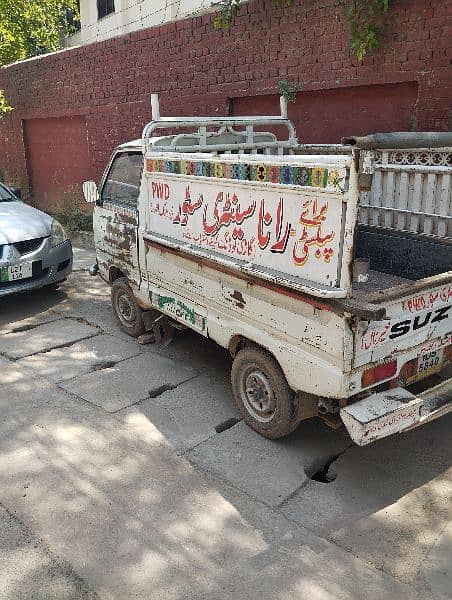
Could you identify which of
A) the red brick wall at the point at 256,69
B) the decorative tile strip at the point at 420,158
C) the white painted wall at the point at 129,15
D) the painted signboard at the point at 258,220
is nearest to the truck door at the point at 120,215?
the painted signboard at the point at 258,220

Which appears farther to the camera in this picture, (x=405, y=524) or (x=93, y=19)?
(x=93, y=19)

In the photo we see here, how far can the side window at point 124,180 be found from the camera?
4793 millimetres

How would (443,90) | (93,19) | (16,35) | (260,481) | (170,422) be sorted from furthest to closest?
(93,19), (16,35), (443,90), (170,422), (260,481)

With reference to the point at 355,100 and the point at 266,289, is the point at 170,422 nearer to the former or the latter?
the point at 266,289

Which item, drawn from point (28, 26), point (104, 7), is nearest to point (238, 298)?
point (28, 26)

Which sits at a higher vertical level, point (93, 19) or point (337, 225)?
point (93, 19)

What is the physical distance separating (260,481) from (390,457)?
0.91m

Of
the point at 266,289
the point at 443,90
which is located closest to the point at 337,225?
the point at 266,289

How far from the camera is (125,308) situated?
18.5 feet

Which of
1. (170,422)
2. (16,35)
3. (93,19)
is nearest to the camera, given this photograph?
(170,422)

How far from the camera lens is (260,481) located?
3.37 metres

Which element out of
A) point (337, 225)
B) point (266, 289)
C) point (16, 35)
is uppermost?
point (16, 35)

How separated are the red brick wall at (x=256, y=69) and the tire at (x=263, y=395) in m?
3.38

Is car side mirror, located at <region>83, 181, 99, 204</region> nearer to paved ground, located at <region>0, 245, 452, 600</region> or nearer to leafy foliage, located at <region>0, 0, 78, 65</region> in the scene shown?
paved ground, located at <region>0, 245, 452, 600</region>
